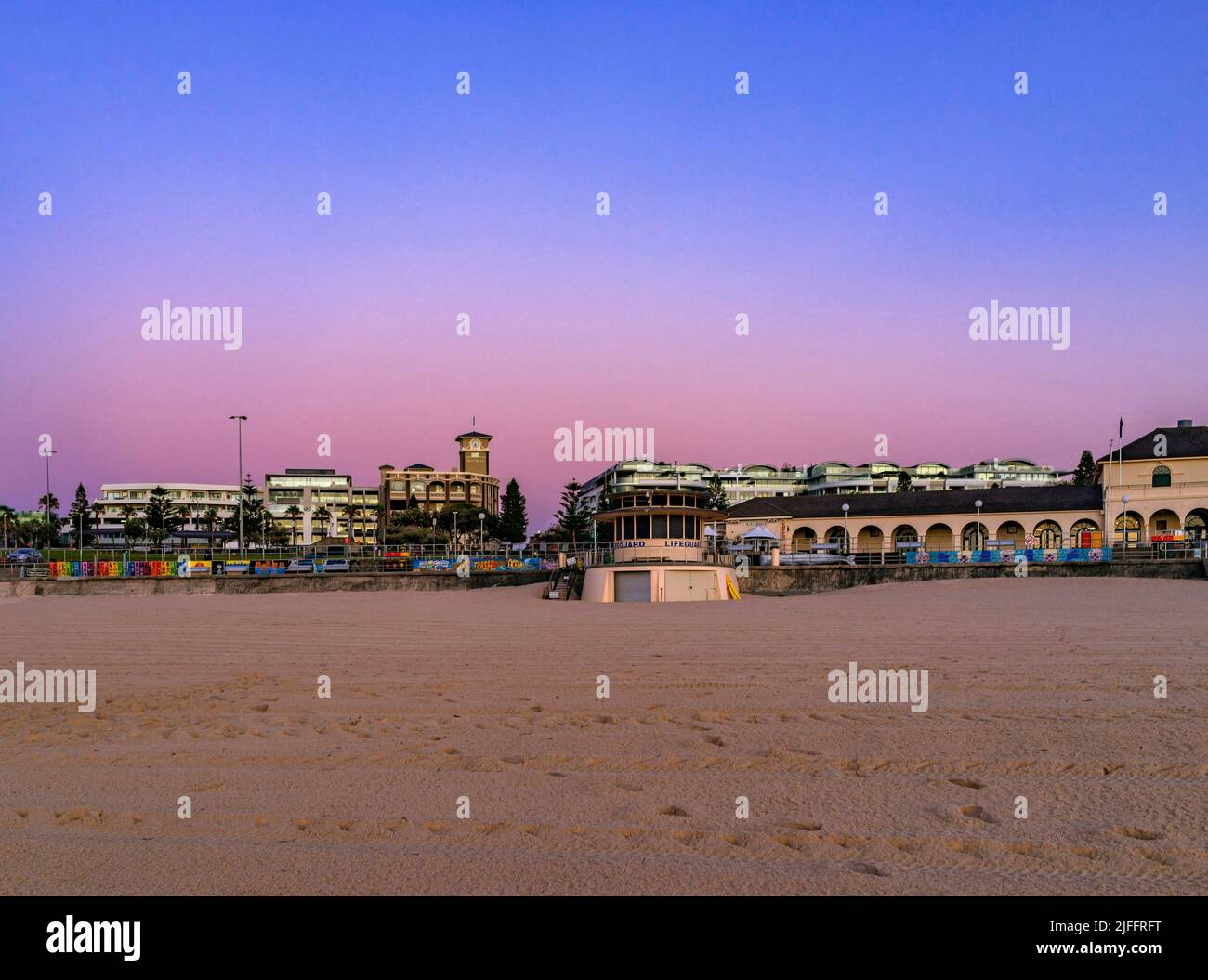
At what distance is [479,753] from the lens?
262 inches

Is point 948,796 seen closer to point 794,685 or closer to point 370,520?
point 794,685

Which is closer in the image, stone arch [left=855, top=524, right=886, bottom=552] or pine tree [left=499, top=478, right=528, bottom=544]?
stone arch [left=855, top=524, right=886, bottom=552]

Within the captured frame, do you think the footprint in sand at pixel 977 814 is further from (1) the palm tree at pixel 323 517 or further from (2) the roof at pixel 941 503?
(1) the palm tree at pixel 323 517

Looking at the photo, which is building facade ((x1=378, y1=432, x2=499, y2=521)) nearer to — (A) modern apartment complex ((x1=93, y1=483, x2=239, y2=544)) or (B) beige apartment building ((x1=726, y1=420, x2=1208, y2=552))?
(A) modern apartment complex ((x1=93, y1=483, x2=239, y2=544))

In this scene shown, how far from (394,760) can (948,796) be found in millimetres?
3958

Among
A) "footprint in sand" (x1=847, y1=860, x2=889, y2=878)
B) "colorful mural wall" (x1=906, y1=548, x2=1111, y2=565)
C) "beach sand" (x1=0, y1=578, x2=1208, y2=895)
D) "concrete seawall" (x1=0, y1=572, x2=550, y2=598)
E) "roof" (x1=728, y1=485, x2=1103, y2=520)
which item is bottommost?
"concrete seawall" (x1=0, y1=572, x2=550, y2=598)

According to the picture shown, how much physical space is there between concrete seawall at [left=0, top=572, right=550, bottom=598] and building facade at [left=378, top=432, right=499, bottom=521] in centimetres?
7606

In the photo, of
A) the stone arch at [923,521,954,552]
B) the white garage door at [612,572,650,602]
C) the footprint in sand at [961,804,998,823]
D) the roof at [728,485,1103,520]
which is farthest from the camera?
the stone arch at [923,521,954,552]

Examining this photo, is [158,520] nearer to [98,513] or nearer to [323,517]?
[323,517]

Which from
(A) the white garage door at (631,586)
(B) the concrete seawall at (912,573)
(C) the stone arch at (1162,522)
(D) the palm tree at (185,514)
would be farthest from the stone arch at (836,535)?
(D) the palm tree at (185,514)

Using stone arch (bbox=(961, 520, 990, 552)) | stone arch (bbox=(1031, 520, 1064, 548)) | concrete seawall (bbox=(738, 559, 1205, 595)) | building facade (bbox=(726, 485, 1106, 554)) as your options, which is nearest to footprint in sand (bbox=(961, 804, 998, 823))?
concrete seawall (bbox=(738, 559, 1205, 595))

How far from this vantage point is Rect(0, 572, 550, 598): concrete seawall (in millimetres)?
38688

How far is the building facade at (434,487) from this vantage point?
12106cm
